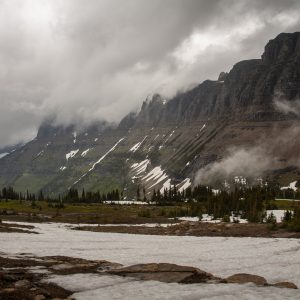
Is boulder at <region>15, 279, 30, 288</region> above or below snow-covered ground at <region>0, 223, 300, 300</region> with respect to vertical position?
above

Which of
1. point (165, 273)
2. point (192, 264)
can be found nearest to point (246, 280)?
point (165, 273)

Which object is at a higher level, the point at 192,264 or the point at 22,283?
the point at 22,283

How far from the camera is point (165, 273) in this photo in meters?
30.6

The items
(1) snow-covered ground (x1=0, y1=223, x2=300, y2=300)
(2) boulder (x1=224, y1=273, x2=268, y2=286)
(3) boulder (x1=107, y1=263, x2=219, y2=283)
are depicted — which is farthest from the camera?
(3) boulder (x1=107, y1=263, x2=219, y2=283)

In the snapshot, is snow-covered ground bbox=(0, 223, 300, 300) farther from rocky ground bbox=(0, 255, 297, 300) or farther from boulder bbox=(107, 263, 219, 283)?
boulder bbox=(107, 263, 219, 283)

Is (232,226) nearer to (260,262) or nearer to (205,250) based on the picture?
(205,250)

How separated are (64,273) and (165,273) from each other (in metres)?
7.47

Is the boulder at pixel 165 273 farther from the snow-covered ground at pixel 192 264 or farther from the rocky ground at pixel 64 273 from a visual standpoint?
the snow-covered ground at pixel 192 264

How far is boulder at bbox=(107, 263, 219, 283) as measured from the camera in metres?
29.5

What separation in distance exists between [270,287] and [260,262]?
15.0 meters

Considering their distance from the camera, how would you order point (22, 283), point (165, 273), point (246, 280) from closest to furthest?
1. point (22, 283)
2. point (246, 280)
3. point (165, 273)

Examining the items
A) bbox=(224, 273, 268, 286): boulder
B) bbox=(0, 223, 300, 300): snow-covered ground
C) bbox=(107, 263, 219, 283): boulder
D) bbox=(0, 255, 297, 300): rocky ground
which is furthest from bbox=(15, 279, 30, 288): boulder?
bbox=(224, 273, 268, 286): boulder

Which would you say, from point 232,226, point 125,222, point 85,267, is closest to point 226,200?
point 125,222

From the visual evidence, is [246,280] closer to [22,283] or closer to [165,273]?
[165,273]
